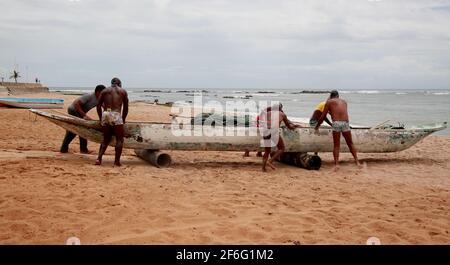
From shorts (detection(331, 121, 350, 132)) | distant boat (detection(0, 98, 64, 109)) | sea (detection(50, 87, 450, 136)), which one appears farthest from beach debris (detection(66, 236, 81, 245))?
distant boat (detection(0, 98, 64, 109))

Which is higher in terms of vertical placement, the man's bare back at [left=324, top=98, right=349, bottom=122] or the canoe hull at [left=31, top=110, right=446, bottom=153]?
the man's bare back at [left=324, top=98, right=349, bottom=122]

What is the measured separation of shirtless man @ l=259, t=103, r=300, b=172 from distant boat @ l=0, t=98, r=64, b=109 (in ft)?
48.2

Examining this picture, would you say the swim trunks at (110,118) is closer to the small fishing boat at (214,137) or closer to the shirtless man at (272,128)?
the small fishing boat at (214,137)

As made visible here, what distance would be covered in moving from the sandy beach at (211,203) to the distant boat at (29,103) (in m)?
11.7

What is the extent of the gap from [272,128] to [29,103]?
597 inches

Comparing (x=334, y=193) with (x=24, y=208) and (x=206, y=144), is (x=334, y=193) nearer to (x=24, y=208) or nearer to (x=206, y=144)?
(x=206, y=144)

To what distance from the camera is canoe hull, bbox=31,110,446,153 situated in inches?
278

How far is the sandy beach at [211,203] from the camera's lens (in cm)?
381

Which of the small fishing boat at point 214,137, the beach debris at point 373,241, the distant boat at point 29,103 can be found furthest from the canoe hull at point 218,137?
the distant boat at point 29,103

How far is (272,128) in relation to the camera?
7.47 m

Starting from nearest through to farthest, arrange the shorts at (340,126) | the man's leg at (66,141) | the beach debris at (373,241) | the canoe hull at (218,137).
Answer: the beach debris at (373,241), the canoe hull at (218,137), the man's leg at (66,141), the shorts at (340,126)

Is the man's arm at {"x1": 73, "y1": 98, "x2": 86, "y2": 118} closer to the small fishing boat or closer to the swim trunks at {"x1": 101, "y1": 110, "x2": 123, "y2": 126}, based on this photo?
the small fishing boat

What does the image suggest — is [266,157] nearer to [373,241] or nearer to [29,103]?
[373,241]
